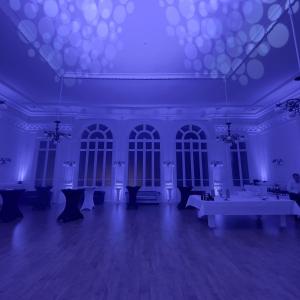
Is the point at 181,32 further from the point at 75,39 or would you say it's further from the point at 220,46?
the point at 75,39

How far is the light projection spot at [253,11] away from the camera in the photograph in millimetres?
3715

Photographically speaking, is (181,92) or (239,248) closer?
(239,248)

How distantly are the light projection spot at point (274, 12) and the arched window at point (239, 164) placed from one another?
6.42m

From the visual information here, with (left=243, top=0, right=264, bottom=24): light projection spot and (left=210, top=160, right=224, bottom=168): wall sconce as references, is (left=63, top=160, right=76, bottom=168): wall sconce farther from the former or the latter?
(left=243, top=0, right=264, bottom=24): light projection spot

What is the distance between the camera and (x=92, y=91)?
290 inches

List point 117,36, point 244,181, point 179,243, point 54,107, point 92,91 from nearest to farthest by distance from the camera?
point 179,243 < point 117,36 < point 92,91 < point 54,107 < point 244,181

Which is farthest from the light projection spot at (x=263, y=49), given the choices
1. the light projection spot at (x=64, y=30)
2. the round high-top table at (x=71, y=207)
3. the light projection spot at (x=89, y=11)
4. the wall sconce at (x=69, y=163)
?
the wall sconce at (x=69, y=163)

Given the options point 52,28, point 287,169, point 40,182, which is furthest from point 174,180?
point 52,28

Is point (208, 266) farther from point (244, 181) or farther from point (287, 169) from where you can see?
point (244, 181)

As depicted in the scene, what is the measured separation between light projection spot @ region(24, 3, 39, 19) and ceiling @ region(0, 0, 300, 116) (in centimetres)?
2

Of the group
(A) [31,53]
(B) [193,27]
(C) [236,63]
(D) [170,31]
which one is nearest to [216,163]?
(C) [236,63]

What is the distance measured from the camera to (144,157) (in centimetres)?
970

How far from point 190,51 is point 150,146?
556 cm

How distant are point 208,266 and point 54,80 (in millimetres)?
7083
